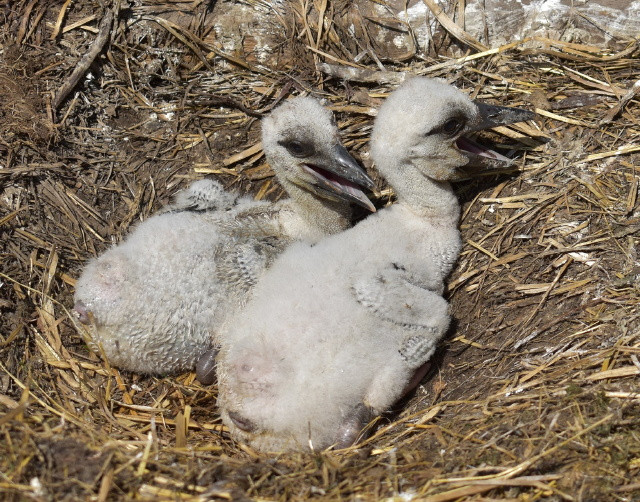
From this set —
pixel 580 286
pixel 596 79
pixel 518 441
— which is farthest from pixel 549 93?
pixel 518 441

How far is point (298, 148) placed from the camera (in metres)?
3.77

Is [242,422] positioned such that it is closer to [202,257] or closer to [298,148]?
[202,257]

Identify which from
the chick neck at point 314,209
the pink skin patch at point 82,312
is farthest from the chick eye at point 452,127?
the pink skin patch at point 82,312

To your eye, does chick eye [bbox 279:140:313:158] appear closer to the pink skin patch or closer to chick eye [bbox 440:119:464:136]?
chick eye [bbox 440:119:464:136]

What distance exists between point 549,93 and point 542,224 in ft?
3.09

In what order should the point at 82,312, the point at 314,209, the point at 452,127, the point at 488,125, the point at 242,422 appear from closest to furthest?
1. the point at 242,422
2. the point at 82,312
3. the point at 452,127
4. the point at 488,125
5. the point at 314,209

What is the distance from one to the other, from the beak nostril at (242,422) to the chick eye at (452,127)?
70.3 inches

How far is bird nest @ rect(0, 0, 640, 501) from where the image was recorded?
275 cm

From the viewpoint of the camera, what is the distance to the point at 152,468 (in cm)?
279

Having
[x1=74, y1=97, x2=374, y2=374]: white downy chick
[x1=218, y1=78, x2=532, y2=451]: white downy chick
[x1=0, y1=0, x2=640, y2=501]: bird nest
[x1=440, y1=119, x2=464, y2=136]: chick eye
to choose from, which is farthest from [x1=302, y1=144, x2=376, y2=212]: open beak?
[x1=0, y1=0, x2=640, y2=501]: bird nest

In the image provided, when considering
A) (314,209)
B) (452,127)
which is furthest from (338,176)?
(452,127)

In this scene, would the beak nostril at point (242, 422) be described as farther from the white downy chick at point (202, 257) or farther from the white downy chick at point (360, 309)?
the white downy chick at point (202, 257)

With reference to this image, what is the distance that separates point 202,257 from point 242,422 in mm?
844

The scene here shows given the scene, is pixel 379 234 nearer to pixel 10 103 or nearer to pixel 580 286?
pixel 580 286
